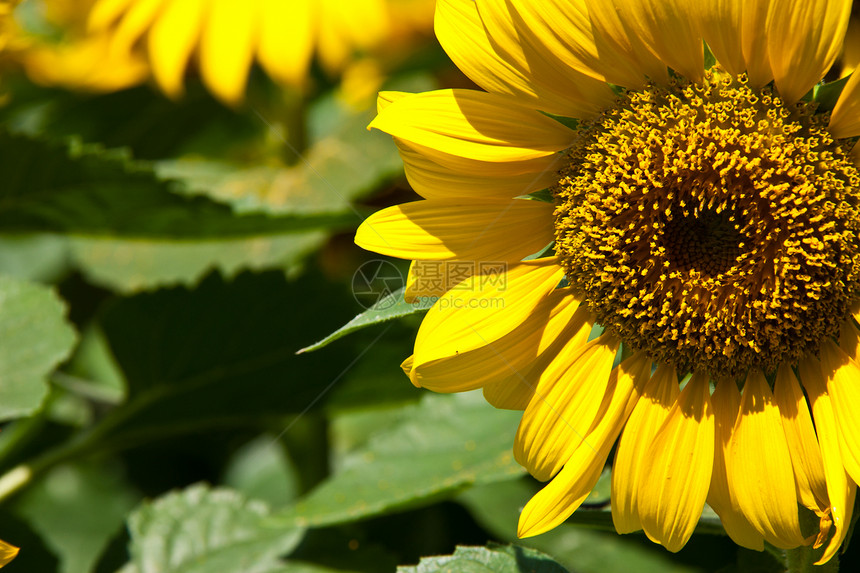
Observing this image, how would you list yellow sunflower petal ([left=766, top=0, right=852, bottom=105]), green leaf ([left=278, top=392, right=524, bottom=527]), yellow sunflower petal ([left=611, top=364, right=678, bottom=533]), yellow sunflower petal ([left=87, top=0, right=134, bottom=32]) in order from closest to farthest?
yellow sunflower petal ([left=766, top=0, right=852, bottom=105]) < yellow sunflower petal ([left=611, top=364, right=678, bottom=533]) < green leaf ([left=278, top=392, right=524, bottom=527]) < yellow sunflower petal ([left=87, top=0, right=134, bottom=32])

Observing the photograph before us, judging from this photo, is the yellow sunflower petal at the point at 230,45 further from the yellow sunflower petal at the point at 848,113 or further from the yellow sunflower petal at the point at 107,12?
the yellow sunflower petal at the point at 848,113

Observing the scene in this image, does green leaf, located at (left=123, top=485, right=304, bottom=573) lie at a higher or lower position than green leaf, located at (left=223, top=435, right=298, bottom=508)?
higher

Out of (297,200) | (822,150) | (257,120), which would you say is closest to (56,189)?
(297,200)

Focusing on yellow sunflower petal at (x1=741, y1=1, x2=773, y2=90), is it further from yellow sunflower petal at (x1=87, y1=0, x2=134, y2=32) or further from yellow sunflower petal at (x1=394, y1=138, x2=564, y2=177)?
yellow sunflower petal at (x1=87, y1=0, x2=134, y2=32)

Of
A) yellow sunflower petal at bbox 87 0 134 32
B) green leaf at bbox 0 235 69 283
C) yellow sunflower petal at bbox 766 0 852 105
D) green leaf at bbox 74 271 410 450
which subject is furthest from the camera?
green leaf at bbox 0 235 69 283

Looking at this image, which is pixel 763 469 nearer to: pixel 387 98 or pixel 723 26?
pixel 723 26

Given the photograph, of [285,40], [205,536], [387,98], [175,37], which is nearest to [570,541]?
[205,536]

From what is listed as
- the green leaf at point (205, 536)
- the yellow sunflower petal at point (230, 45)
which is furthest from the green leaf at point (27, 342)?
the yellow sunflower petal at point (230, 45)

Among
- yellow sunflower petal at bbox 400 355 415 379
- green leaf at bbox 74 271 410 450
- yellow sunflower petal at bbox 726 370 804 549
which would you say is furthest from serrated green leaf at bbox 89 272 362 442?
yellow sunflower petal at bbox 726 370 804 549
